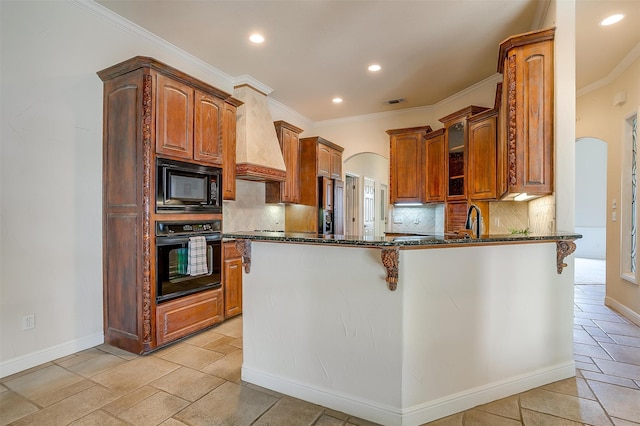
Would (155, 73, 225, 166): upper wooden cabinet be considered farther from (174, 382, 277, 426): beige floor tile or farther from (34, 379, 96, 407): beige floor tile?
(174, 382, 277, 426): beige floor tile

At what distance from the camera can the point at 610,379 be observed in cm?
233

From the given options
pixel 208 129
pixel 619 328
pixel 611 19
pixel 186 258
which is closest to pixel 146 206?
pixel 186 258

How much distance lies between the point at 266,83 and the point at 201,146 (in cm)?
185

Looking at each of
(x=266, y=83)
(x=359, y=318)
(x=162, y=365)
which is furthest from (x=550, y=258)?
(x=266, y=83)

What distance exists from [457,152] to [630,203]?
2044 millimetres

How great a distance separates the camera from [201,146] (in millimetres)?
3254

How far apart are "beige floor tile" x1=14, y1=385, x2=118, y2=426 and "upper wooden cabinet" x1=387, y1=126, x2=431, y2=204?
456 centimetres

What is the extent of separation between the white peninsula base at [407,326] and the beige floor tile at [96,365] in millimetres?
1159

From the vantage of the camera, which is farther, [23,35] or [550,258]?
[23,35]

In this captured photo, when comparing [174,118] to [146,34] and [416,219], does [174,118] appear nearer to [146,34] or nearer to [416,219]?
[146,34]

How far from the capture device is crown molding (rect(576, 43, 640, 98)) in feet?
11.7

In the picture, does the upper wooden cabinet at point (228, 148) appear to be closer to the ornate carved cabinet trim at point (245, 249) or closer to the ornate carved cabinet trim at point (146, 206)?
the ornate carved cabinet trim at point (146, 206)

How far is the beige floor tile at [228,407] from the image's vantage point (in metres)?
1.88

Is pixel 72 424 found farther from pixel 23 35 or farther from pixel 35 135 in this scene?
pixel 23 35
